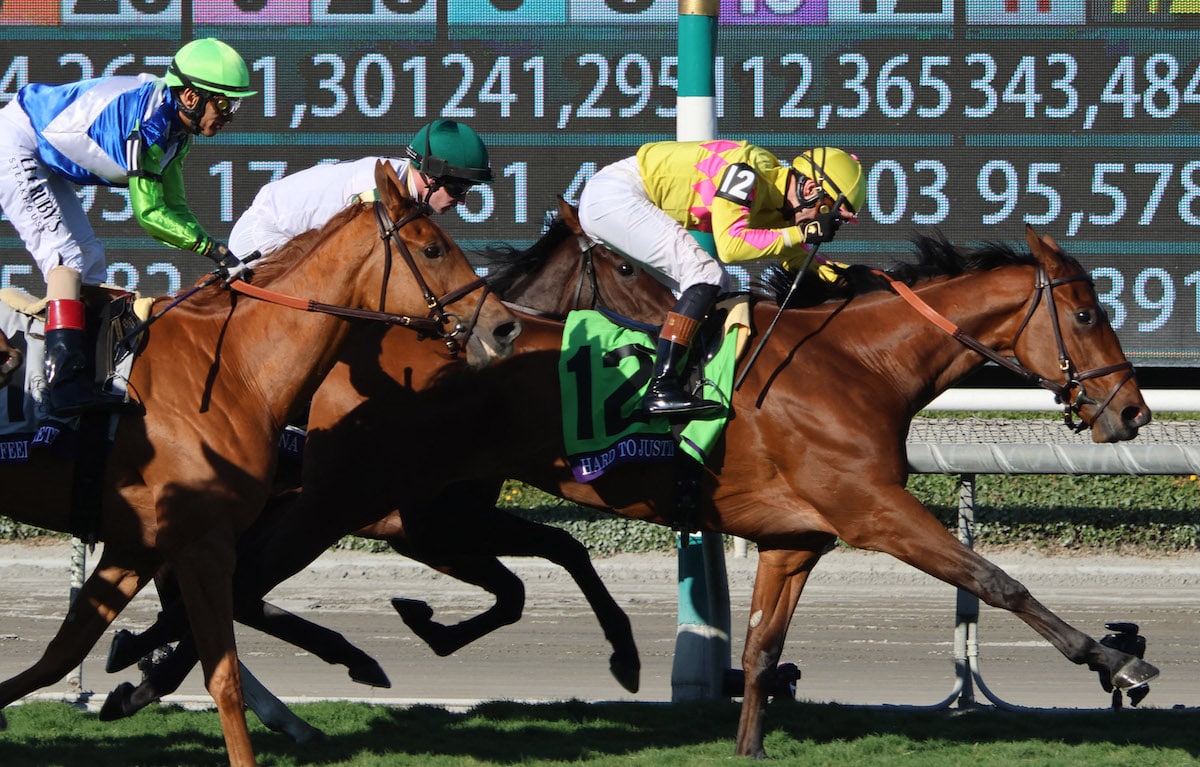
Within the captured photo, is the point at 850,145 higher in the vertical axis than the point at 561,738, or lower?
higher

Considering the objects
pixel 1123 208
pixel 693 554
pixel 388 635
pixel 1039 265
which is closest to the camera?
pixel 1039 265

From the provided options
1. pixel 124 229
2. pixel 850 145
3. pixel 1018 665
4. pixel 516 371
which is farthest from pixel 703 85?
pixel 124 229

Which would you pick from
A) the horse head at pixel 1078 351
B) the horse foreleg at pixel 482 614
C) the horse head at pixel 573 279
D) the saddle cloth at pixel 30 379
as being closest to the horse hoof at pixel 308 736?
the horse foreleg at pixel 482 614

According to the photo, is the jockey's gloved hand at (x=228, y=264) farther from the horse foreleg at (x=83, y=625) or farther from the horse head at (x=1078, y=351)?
the horse head at (x=1078, y=351)

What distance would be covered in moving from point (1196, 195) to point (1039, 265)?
2.59 metres

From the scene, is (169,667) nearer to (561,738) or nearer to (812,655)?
(561,738)

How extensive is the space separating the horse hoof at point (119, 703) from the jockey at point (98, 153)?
40.9 inches

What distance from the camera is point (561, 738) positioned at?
15.8 ft

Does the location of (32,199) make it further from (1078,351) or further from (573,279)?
(1078,351)

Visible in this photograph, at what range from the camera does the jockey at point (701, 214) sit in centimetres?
480

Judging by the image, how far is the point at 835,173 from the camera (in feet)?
16.8

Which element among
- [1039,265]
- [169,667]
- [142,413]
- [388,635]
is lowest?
[388,635]

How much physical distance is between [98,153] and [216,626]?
1248mm

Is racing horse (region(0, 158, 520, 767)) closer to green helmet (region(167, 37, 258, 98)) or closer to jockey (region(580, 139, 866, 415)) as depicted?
→ green helmet (region(167, 37, 258, 98))
